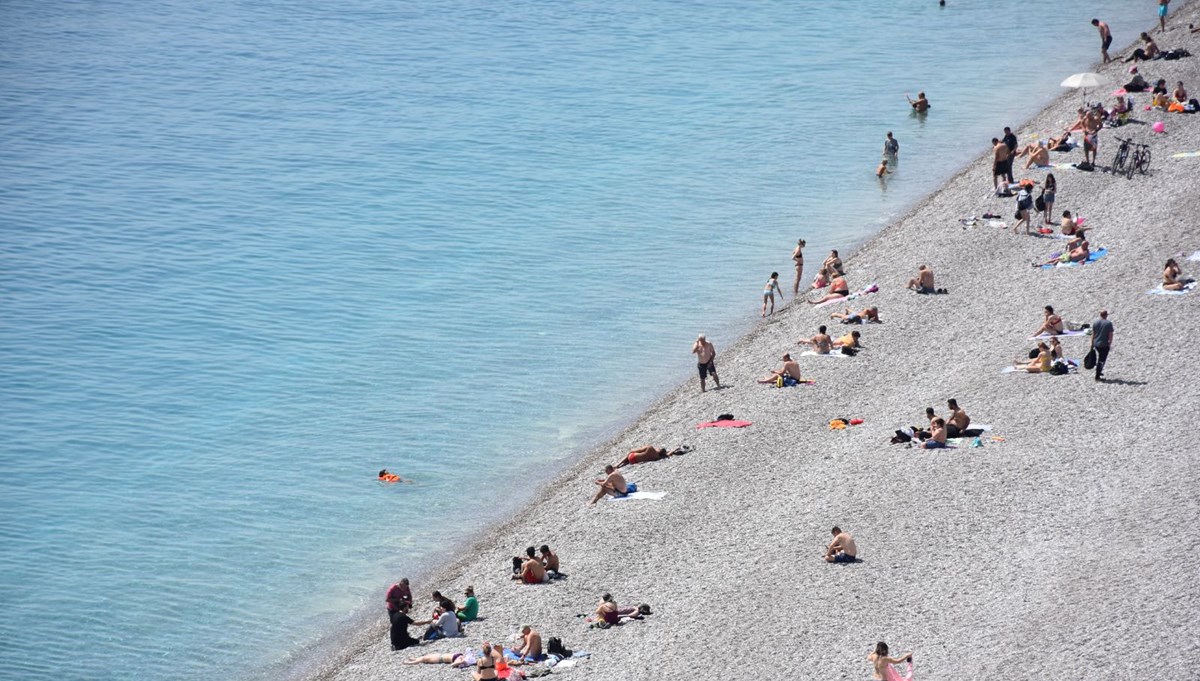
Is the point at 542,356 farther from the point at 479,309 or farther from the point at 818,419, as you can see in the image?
the point at 818,419

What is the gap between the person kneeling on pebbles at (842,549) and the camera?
65.1 feet

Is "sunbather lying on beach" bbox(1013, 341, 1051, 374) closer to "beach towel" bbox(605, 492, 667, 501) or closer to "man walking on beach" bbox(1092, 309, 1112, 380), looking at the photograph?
"man walking on beach" bbox(1092, 309, 1112, 380)

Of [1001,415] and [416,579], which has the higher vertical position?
[1001,415]

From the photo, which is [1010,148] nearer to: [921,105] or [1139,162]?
[1139,162]

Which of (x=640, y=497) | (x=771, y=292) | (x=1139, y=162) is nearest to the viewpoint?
(x=640, y=497)

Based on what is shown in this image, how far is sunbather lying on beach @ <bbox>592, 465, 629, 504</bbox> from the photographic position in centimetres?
2369

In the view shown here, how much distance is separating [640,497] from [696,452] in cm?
188

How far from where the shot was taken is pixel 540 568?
2141 cm

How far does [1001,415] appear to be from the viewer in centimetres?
2381

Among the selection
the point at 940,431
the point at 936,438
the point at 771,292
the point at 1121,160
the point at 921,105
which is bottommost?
the point at 771,292

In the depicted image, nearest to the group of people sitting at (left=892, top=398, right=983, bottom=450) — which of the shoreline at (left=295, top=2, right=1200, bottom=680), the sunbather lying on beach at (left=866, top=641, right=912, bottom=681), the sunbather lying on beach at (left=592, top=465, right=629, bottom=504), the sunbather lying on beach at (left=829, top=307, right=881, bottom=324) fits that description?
the shoreline at (left=295, top=2, right=1200, bottom=680)

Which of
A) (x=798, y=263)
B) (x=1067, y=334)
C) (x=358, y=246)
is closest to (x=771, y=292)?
(x=798, y=263)

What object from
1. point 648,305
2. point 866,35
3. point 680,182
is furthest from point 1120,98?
point 866,35

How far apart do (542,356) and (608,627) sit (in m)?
13.6
